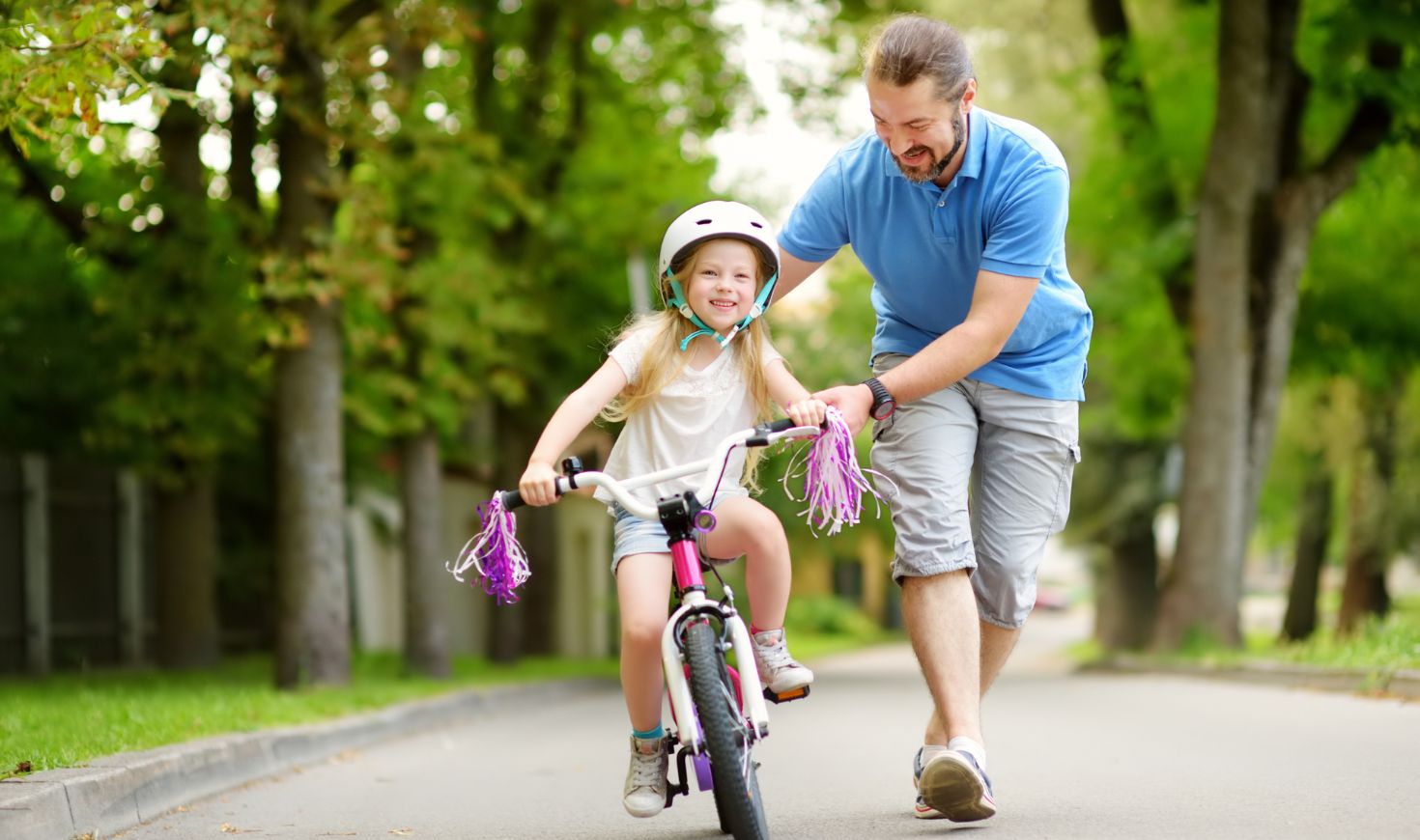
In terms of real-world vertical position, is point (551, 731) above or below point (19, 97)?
below

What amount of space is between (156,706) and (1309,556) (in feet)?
74.6

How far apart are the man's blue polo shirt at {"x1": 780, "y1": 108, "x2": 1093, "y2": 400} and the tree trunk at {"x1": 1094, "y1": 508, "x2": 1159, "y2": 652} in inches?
1008

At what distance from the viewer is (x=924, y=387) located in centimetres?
508

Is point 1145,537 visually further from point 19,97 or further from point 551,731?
point 19,97

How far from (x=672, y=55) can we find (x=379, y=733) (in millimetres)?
12051

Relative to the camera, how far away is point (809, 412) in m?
4.78

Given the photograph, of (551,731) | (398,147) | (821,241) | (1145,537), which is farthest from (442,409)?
(1145,537)

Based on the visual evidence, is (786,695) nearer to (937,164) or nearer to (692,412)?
(692,412)

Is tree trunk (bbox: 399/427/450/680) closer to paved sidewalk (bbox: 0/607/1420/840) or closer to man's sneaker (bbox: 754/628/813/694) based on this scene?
paved sidewalk (bbox: 0/607/1420/840)

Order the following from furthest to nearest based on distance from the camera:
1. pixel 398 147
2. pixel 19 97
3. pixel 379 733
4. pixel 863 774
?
pixel 398 147 → pixel 379 733 → pixel 863 774 → pixel 19 97

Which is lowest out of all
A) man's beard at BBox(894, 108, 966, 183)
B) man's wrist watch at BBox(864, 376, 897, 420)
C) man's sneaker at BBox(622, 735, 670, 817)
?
man's sneaker at BBox(622, 735, 670, 817)

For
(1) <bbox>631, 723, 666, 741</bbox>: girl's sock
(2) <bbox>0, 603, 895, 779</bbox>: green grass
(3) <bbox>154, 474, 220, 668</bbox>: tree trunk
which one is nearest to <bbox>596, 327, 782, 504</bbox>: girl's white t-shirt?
(1) <bbox>631, 723, 666, 741</bbox>: girl's sock

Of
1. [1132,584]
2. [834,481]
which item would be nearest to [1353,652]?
[834,481]

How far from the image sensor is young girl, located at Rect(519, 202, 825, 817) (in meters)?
5.00
